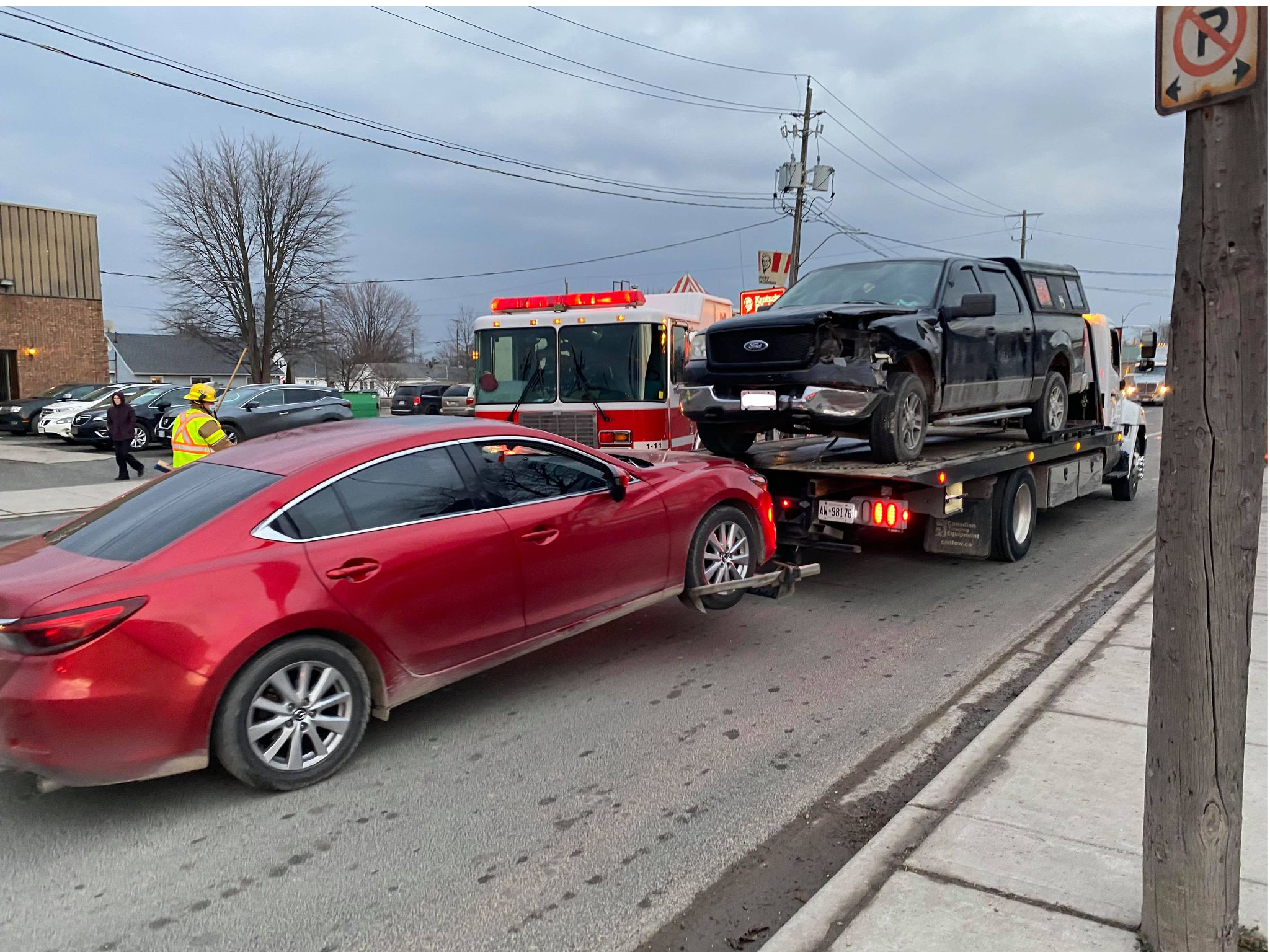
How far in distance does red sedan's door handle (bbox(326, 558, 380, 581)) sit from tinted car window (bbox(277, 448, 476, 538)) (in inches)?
7.0

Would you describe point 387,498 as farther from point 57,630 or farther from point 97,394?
point 97,394

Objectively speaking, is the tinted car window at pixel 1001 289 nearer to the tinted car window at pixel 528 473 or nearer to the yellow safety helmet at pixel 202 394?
the tinted car window at pixel 528 473

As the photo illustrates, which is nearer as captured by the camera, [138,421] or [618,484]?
[618,484]

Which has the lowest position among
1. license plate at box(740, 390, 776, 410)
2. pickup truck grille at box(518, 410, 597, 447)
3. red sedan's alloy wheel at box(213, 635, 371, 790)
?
red sedan's alloy wheel at box(213, 635, 371, 790)

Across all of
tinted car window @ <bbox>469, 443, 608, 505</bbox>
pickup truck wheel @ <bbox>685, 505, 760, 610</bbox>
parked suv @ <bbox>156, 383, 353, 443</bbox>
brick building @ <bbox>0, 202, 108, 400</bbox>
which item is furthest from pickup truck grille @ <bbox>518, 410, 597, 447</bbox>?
brick building @ <bbox>0, 202, 108, 400</bbox>

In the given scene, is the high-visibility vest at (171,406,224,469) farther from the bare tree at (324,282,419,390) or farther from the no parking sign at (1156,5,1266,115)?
the bare tree at (324,282,419,390)

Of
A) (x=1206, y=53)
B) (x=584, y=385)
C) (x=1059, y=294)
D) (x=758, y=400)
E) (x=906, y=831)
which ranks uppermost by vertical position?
(x=1059, y=294)

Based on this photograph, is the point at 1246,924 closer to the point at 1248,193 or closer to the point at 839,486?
the point at 1248,193

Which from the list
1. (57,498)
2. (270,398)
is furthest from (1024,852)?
(270,398)

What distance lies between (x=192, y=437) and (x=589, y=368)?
13.4 feet

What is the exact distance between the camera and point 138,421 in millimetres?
21844

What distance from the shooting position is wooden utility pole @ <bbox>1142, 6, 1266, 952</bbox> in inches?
93.4

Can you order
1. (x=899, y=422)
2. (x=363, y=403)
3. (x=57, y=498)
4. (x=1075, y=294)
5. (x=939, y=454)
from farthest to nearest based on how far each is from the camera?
(x=363, y=403), (x=57, y=498), (x=1075, y=294), (x=939, y=454), (x=899, y=422)

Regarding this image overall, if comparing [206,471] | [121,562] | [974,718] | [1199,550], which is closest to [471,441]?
[206,471]
